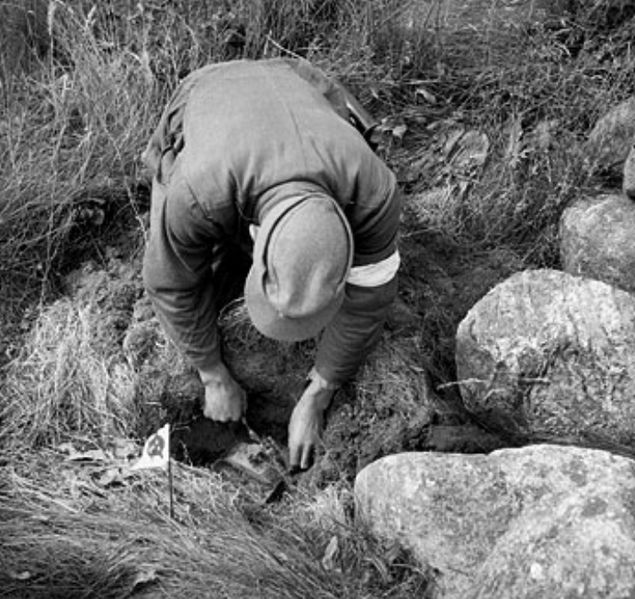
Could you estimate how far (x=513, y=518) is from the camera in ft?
9.02

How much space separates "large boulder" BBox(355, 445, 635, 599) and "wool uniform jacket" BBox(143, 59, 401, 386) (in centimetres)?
51

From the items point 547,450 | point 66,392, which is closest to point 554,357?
point 547,450

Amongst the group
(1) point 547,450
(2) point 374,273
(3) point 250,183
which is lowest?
A: (1) point 547,450

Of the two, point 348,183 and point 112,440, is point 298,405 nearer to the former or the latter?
point 112,440

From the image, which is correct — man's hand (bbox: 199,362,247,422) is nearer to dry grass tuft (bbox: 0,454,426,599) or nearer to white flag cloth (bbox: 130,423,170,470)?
dry grass tuft (bbox: 0,454,426,599)

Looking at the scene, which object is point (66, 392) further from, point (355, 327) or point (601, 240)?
point (601, 240)

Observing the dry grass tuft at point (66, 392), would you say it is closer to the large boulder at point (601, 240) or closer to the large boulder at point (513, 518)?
the large boulder at point (513, 518)

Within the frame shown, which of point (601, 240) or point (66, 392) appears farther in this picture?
point (601, 240)

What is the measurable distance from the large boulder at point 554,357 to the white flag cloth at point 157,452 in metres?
1.03

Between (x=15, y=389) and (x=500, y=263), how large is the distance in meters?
1.87

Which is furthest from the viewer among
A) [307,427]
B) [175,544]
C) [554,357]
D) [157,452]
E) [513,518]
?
[307,427]

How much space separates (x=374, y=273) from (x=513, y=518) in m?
0.81

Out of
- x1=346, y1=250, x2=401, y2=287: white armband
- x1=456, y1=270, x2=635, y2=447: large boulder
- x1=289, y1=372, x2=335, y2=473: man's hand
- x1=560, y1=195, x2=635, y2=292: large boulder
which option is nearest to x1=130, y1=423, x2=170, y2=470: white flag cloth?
x1=289, y1=372, x2=335, y2=473: man's hand

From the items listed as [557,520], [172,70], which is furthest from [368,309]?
[172,70]
